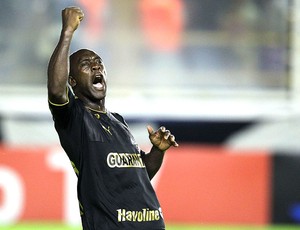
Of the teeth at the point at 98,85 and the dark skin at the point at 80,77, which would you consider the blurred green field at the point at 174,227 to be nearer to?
the dark skin at the point at 80,77

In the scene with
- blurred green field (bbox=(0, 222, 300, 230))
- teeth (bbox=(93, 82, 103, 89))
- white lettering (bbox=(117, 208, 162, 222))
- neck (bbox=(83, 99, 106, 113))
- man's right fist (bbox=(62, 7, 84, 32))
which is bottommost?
blurred green field (bbox=(0, 222, 300, 230))

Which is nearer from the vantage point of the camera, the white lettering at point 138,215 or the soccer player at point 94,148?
the soccer player at point 94,148

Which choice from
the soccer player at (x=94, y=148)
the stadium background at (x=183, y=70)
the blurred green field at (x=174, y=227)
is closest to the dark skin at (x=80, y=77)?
the soccer player at (x=94, y=148)

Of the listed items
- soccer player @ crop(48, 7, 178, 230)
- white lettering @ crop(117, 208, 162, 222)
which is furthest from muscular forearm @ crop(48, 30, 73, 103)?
white lettering @ crop(117, 208, 162, 222)

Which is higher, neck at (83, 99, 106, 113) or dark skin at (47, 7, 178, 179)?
dark skin at (47, 7, 178, 179)

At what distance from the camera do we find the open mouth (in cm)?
427

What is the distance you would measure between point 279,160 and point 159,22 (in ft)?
9.46

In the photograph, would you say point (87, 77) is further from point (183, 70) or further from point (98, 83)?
point (183, 70)

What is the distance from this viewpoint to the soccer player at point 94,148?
4.01 metres

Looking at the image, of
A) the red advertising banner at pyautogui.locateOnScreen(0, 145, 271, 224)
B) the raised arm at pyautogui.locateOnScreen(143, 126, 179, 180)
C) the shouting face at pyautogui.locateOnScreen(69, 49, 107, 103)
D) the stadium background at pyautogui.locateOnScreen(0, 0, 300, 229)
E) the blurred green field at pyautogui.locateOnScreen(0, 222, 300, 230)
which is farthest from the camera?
the stadium background at pyautogui.locateOnScreen(0, 0, 300, 229)

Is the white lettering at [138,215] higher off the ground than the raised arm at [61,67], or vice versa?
the raised arm at [61,67]

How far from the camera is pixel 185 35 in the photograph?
37.8ft

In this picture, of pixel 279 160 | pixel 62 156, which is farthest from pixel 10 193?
pixel 279 160

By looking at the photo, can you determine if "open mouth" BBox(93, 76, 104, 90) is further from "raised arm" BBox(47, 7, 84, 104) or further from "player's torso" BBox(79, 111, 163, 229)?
"raised arm" BBox(47, 7, 84, 104)
